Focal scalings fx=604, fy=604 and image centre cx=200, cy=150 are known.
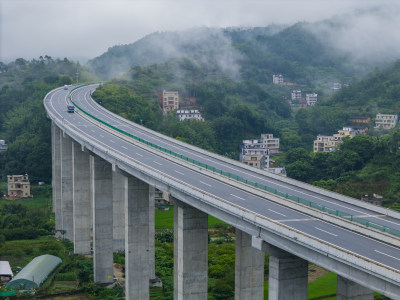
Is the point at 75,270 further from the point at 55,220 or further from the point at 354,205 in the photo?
the point at 354,205

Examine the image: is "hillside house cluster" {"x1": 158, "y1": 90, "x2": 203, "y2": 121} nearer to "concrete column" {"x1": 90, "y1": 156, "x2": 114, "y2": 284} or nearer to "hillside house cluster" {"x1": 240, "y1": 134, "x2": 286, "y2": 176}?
"hillside house cluster" {"x1": 240, "y1": 134, "x2": 286, "y2": 176}

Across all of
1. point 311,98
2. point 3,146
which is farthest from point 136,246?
point 311,98

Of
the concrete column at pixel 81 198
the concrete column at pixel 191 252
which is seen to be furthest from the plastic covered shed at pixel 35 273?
the concrete column at pixel 191 252

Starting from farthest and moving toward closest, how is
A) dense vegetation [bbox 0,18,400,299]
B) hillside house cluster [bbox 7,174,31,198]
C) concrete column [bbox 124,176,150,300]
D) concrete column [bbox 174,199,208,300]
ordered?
hillside house cluster [bbox 7,174,31,198]
dense vegetation [bbox 0,18,400,299]
concrete column [bbox 124,176,150,300]
concrete column [bbox 174,199,208,300]

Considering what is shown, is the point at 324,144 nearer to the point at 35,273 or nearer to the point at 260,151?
the point at 260,151

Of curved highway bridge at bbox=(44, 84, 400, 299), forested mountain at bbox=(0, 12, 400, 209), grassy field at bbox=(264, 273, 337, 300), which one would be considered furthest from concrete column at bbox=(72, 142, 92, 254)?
forested mountain at bbox=(0, 12, 400, 209)

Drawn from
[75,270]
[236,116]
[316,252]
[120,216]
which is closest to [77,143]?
[120,216]
